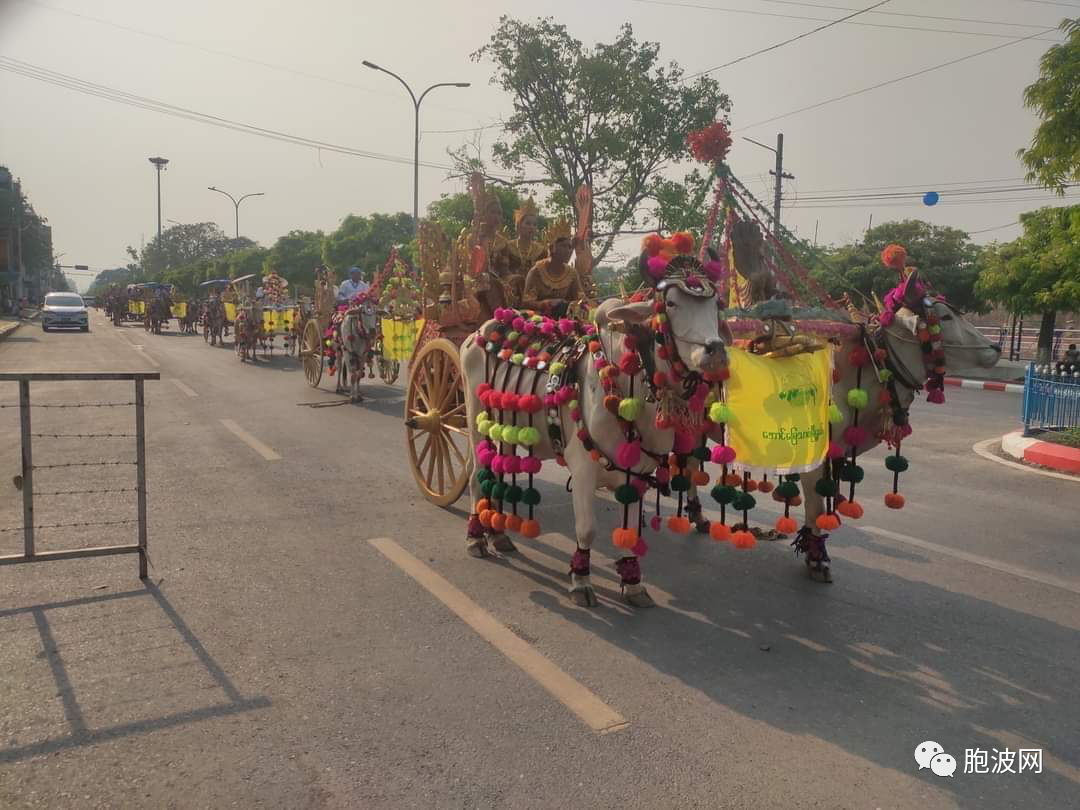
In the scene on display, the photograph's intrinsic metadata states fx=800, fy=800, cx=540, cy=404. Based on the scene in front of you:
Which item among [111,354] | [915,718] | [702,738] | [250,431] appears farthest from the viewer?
[111,354]

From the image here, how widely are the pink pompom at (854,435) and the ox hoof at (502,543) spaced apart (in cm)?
241

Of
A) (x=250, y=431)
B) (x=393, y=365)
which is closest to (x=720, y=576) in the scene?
(x=250, y=431)

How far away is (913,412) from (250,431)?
34.5 ft

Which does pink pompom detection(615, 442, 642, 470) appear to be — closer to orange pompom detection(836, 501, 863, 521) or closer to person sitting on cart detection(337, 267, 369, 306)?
orange pompom detection(836, 501, 863, 521)

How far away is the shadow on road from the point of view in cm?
324

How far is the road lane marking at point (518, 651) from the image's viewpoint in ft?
11.4

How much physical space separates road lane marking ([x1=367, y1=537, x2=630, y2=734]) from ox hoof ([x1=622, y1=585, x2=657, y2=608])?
802 millimetres

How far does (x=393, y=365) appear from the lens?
15539 mm

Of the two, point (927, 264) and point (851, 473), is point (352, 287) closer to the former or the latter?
point (851, 473)

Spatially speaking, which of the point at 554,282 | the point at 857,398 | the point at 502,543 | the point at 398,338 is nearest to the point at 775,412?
the point at 857,398

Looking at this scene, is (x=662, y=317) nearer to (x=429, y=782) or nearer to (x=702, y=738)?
(x=702, y=738)

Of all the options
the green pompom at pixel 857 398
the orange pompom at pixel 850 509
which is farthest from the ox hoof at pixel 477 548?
the green pompom at pixel 857 398

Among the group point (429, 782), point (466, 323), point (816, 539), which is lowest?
point (429, 782)

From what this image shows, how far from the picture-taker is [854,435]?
5020mm
